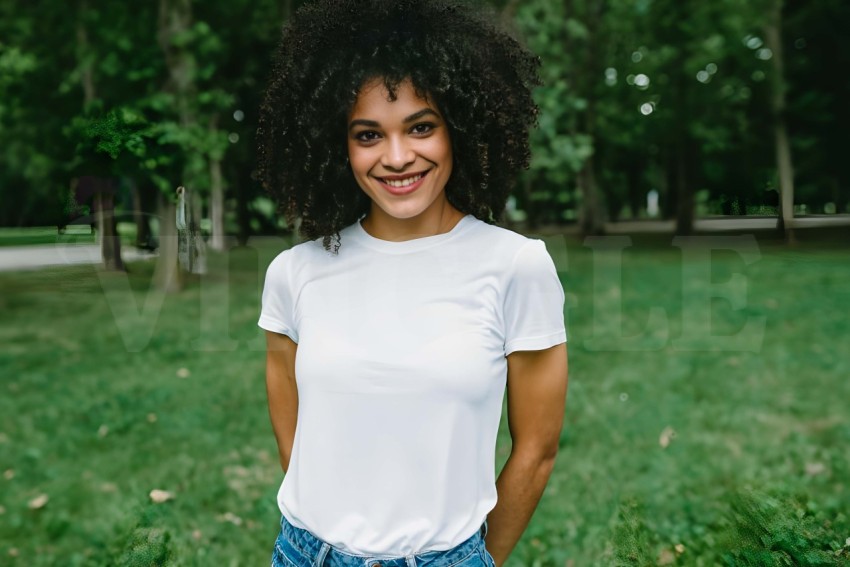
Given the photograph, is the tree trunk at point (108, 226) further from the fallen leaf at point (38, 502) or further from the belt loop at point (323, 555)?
the fallen leaf at point (38, 502)

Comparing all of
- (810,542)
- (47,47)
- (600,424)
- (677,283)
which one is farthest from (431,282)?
(677,283)

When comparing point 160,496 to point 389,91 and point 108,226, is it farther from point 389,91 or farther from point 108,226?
point 389,91

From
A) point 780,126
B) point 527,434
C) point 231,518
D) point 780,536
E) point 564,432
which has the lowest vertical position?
point 231,518

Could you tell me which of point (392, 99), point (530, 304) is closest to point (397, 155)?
point (392, 99)

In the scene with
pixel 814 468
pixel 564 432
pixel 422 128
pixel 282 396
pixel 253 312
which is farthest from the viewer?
pixel 253 312

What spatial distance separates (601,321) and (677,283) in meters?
2.90

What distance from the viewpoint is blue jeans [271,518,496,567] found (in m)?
1.60

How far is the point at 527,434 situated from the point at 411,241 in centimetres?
52

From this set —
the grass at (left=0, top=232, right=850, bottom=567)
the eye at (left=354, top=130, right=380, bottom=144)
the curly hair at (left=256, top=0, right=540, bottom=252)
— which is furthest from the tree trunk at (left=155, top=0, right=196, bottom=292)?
the eye at (left=354, top=130, right=380, bottom=144)

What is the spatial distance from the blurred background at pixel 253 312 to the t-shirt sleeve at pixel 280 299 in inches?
9.0

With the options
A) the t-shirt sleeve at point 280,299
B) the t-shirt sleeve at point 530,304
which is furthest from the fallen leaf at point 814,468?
the t-shirt sleeve at point 280,299

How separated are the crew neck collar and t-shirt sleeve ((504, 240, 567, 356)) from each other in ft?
0.54

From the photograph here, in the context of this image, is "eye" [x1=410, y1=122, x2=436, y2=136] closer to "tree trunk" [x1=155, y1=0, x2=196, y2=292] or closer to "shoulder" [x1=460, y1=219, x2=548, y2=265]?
"shoulder" [x1=460, y1=219, x2=548, y2=265]

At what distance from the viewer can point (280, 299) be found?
1847 millimetres
